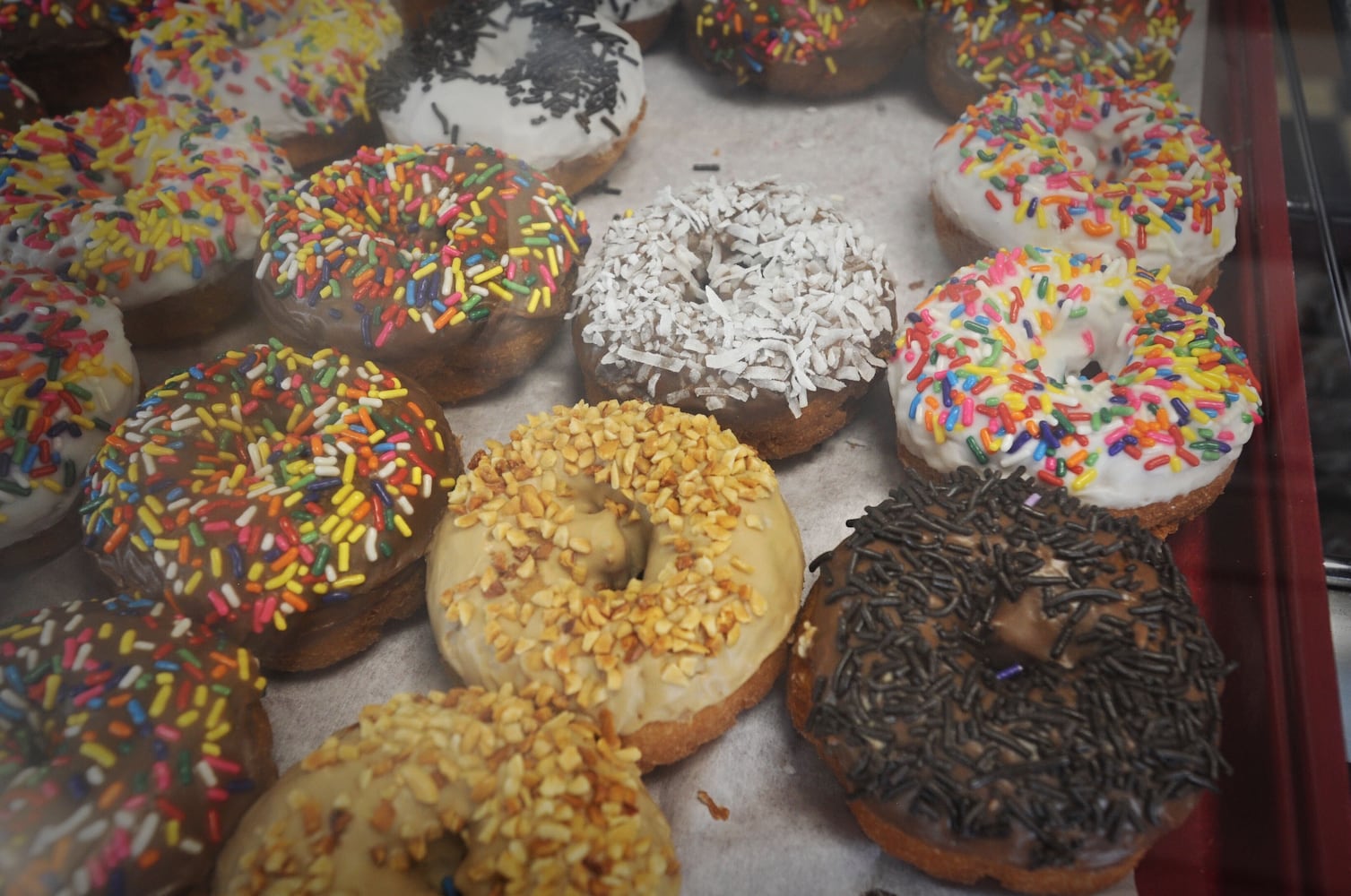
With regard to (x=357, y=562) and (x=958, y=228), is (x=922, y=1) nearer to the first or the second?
(x=958, y=228)

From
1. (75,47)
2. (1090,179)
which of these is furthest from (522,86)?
(1090,179)

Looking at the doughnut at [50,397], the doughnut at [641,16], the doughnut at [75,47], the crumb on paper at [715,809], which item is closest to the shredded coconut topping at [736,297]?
the doughnut at [641,16]

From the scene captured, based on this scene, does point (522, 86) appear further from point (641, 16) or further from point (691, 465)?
point (691, 465)

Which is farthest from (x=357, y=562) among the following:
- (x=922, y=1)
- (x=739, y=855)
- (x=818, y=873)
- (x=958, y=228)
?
(x=922, y=1)

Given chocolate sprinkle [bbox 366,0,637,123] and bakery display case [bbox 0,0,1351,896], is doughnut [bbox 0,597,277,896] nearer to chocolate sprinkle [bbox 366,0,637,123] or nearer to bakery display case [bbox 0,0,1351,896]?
bakery display case [bbox 0,0,1351,896]

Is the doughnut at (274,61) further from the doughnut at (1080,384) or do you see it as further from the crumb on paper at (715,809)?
the crumb on paper at (715,809)

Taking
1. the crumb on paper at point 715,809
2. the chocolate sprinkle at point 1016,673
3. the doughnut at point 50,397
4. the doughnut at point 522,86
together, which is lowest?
the crumb on paper at point 715,809
